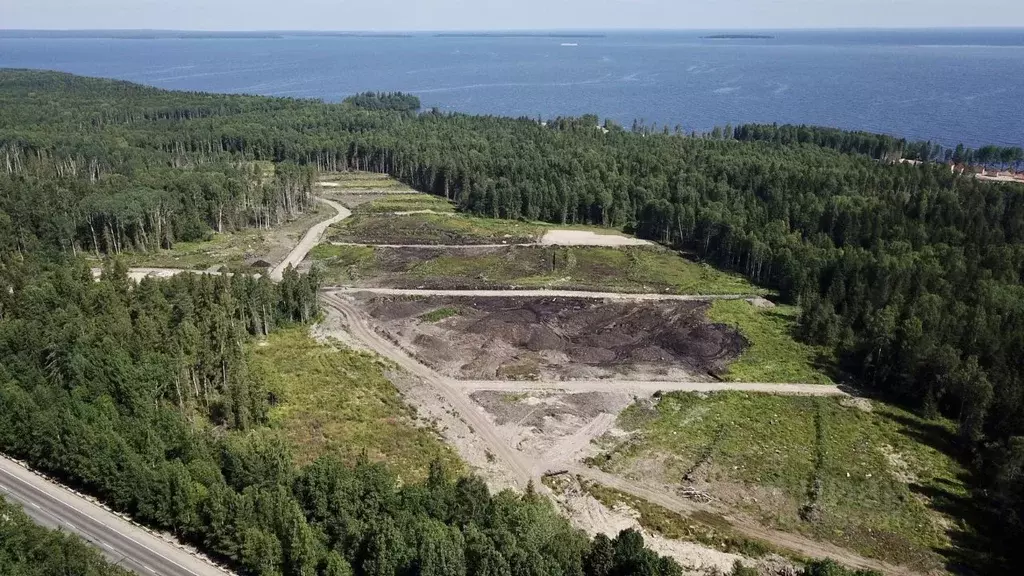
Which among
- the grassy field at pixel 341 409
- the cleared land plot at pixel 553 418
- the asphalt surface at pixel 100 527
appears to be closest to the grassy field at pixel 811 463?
the cleared land plot at pixel 553 418

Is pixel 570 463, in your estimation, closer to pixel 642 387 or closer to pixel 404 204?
pixel 642 387

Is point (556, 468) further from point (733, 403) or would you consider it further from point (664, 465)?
point (733, 403)

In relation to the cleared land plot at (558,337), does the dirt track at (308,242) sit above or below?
above

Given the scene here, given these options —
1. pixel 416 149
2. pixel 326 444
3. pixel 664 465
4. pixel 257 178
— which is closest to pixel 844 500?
pixel 664 465

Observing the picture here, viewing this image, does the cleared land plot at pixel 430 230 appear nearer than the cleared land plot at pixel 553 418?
No

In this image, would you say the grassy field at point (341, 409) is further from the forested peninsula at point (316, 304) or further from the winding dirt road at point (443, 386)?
the forested peninsula at point (316, 304)

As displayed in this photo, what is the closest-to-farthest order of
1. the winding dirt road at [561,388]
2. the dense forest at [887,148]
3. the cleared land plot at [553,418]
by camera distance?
1. the winding dirt road at [561,388]
2. the cleared land plot at [553,418]
3. the dense forest at [887,148]

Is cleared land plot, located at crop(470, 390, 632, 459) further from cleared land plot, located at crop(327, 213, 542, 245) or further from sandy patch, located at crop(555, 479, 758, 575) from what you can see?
cleared land plot, located at crop(327, 213, 542, 245)

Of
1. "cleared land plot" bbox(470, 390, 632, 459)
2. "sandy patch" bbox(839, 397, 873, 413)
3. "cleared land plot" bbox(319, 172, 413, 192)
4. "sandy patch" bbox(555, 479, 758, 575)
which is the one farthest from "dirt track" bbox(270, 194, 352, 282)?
A: "sandy patch" bbox(839, 397, 873, 413)
